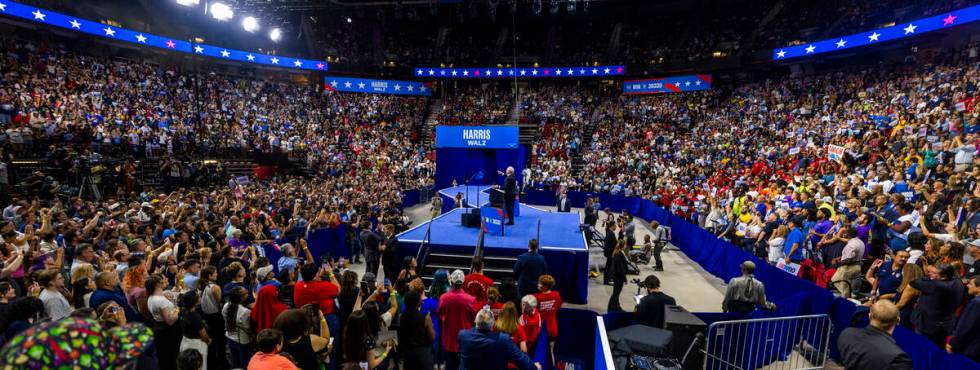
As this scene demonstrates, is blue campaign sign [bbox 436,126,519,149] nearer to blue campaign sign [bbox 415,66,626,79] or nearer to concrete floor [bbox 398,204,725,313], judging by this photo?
concrete floor [bbox 398,204,725,313]

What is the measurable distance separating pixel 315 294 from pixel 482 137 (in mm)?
15833

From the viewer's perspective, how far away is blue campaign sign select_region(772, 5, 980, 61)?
16.9m

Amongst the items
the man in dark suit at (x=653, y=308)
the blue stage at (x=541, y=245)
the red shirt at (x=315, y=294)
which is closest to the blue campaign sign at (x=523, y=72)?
the blue stage at (x=541, y=245)

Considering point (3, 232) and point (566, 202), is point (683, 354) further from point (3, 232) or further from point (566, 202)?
point (566, 202)

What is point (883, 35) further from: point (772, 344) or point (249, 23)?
point (249, 23)

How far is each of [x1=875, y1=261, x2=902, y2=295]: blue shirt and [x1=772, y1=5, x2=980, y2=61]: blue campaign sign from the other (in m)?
16.1

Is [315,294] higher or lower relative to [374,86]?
lower

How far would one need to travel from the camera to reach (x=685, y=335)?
5.42m

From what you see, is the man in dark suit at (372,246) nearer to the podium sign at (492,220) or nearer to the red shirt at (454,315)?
the podium sign at (492,220)

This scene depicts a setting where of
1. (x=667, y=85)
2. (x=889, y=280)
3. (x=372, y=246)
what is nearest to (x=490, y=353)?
(x=889, y=280)

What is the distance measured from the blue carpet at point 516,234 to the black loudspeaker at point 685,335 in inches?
182

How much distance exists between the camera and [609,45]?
122 ft

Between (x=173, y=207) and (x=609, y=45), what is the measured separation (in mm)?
33304

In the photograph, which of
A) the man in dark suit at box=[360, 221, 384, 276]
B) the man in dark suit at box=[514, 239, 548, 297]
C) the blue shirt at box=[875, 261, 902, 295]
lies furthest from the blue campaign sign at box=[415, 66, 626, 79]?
the blue shirt at box=[875, 261, 902, 295]
